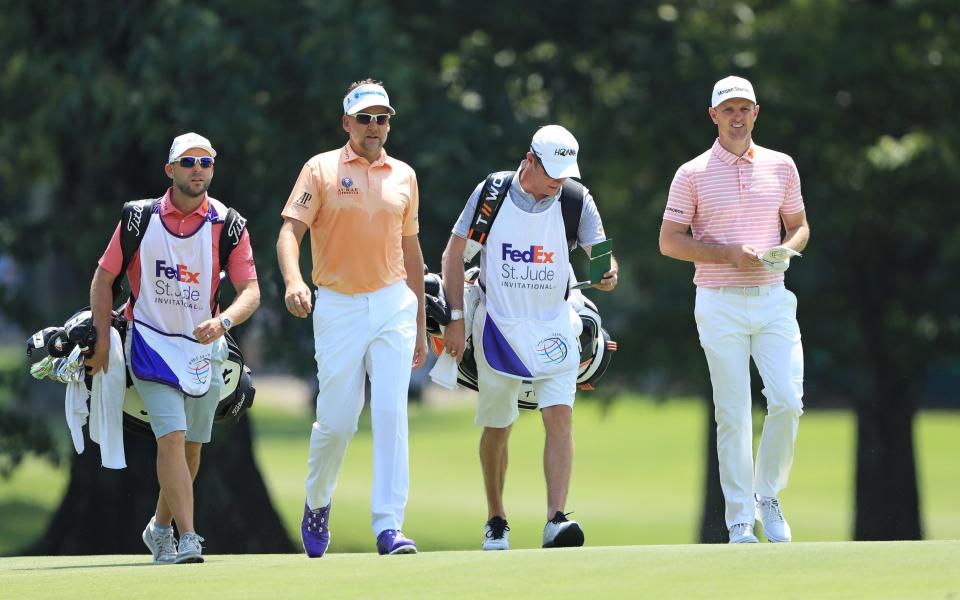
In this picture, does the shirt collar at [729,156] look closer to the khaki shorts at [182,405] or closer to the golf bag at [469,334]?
the golf bag at [469,334]

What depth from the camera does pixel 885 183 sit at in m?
18.2

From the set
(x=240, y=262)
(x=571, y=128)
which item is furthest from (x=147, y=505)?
(x=240, y=262)

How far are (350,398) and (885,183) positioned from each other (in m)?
10.3

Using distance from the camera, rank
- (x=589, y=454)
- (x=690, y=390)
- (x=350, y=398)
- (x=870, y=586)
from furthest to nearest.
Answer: (x=589, y=454) → (x=690, y=390) → (x=350, y=398) → (x=870, y=586)

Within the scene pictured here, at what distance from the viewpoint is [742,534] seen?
9.27 m

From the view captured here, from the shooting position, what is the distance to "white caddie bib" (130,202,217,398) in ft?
29.7

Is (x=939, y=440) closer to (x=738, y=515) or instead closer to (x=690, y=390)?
(x=690, y=390)

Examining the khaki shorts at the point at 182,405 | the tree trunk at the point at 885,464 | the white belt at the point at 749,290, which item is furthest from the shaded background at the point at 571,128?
the white belt at the point at 749,290

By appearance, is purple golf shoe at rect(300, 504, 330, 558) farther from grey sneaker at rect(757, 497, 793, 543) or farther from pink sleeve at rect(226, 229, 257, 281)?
grey sneaker at rect(757, 497, 793, 543)

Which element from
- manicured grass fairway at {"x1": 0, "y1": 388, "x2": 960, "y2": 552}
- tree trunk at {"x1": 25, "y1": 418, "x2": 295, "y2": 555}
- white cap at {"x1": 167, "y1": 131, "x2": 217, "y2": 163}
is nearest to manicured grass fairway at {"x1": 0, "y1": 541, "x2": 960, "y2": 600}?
white cap at {"x1": 167, "y1": 131, "x2": 217, "y2": 163}

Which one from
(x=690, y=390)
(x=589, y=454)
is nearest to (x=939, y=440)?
(x=589, y=454)

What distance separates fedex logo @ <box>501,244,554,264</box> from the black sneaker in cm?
128

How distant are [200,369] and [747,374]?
9.01ft

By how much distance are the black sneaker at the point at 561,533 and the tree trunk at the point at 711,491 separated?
833cm
